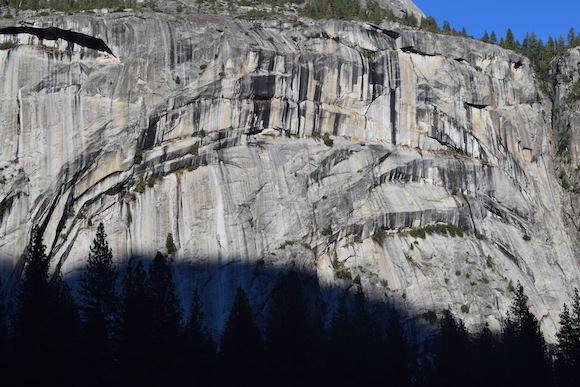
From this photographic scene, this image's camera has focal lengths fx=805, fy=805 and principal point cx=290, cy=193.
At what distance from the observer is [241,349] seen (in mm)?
54938

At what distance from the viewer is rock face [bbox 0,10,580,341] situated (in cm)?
6656

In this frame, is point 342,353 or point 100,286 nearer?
point 100,286

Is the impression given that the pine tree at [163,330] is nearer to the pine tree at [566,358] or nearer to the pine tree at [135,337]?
the pine tree at [135,337]

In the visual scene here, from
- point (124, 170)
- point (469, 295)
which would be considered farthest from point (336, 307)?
point (124, 170)

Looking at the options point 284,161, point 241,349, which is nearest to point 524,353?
point 241,349

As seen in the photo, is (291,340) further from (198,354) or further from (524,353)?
(524,353)

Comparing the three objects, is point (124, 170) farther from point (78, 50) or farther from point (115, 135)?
point (78, 50)

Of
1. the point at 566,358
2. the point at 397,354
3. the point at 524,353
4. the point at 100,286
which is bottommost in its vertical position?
the point at 397,354

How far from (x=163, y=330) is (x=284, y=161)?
27.8 metres

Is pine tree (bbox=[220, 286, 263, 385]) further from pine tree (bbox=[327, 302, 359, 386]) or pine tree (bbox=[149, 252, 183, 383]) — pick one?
pine tree (bbox=[327, 302, 359, 386])

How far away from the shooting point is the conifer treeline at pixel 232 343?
46.2 m

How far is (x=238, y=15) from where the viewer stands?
283ft

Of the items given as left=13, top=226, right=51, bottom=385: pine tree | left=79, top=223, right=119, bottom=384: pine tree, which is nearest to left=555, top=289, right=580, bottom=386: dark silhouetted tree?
left=79, top=223, right=119, bottom=384: pine tree

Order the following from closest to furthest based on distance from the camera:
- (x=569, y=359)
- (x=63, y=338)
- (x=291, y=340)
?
(x=63, y=338) → (x=291, y=340) → (x=569, y=359)
